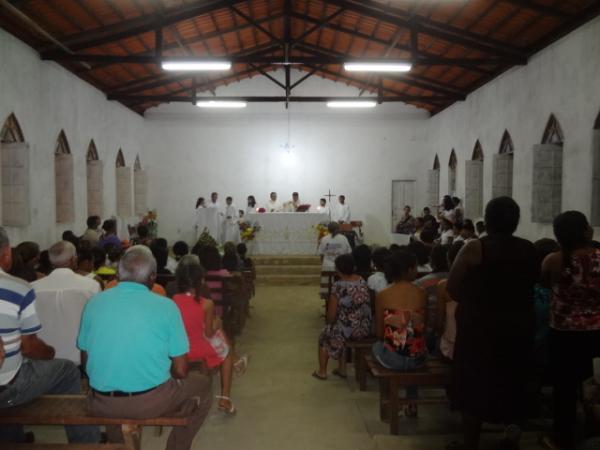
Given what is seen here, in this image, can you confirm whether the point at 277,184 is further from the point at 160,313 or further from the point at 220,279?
the point at 160,313

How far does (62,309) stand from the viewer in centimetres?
350

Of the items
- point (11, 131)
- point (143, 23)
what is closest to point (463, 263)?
point (11, 131)

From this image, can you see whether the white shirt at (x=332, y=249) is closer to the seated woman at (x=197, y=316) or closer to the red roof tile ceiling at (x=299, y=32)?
the red roof tile ceiling at (x=299, y=32)

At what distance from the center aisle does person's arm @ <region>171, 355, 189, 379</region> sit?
978 mm

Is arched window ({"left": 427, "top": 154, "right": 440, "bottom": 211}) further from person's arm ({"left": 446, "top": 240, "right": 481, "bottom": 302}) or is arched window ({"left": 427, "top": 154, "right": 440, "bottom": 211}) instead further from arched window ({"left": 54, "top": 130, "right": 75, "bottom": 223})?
person's arm ({"left": 446, "top": 240, "right": 481, "bottom": 302})

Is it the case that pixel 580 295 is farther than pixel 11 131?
No

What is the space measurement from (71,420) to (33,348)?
43cm

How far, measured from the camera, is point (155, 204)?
15500 millimetres

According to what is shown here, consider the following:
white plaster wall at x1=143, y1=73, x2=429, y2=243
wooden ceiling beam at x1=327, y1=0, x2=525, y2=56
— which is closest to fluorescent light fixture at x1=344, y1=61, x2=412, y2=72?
wooden ceiling beam at x1=327, y1=0, x2=525, y2=56

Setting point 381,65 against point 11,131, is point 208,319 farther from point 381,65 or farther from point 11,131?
point 381,65

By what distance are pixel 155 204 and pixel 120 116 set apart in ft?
10.2

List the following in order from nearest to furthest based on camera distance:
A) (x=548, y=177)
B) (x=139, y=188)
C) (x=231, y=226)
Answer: (x=548, y=177), (x=231, y=226), (x=139, y=188)

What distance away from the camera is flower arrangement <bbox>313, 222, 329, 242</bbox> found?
1195 centimetres

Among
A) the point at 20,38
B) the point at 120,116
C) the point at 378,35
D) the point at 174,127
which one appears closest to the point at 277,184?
the point at 174,127
